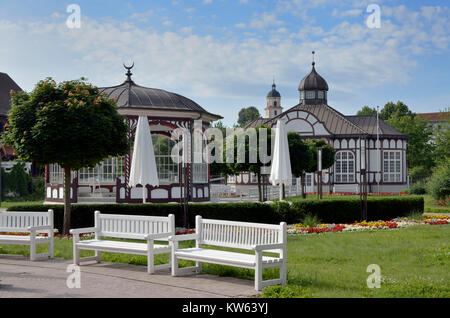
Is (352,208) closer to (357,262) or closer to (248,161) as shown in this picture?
(357,262)

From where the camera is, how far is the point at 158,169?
24.1 meters

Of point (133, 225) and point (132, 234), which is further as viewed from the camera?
point (133, 225)

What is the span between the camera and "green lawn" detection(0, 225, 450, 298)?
724 cm

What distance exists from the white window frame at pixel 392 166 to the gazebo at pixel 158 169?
82.9 feet

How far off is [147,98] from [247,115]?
87.7 metres

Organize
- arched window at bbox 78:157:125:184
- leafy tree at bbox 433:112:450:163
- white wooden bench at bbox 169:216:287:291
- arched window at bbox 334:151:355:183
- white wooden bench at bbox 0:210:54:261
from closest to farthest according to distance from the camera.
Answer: white wooden bench at bbox 169:216:287:291
white wooden bench at bbox 0:210:54:261
arched window at bbox 78:157:125:184
arched window at bbox 334:151:355:183
leafy tree at bbox 433:112:450:163

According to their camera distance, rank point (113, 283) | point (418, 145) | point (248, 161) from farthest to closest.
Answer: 1. point (418, 145)
2. point (248, 161)
3. point (113, 283)

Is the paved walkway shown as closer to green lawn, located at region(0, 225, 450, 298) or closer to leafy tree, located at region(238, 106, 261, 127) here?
green lawn, located at region(0, 225, 450, 298)

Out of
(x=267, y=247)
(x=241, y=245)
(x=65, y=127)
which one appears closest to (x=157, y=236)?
(x=241, y=245)

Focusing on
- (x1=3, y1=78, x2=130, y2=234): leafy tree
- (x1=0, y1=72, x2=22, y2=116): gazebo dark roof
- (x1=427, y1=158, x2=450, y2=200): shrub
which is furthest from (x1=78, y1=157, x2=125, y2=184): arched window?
(x1=0, y1=72, x2=22, y2=116): gazebo dark roof

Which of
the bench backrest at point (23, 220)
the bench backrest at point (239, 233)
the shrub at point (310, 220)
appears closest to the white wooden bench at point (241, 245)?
the bench backrest at point (239, 233)

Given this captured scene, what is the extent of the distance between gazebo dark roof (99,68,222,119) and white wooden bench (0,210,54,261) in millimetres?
11904

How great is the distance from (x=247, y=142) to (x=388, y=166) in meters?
22.9

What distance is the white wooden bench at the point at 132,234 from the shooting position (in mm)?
8992
